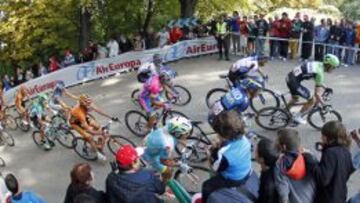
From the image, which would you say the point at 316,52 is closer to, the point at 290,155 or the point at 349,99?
the point at 349,99

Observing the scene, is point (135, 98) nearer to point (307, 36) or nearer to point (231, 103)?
point (231, 103)

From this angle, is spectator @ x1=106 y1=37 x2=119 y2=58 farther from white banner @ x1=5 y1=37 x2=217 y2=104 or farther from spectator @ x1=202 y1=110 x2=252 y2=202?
spectator @ x1=202 y1=110 x2=252 y2=202

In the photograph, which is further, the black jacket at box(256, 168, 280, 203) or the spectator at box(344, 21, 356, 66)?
the spectator at box(344, 21, 356, 66)

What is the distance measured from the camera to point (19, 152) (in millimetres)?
15086

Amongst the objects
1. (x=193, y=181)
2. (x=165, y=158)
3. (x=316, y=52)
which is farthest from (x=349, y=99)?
(x=165, y=158)

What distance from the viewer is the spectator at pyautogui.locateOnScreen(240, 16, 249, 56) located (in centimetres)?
2053

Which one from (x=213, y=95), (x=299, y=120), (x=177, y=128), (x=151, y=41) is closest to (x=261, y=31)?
(x=151, y=41)

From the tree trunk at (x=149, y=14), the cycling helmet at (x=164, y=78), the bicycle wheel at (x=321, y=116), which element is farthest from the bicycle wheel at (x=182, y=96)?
the tree trunk at (x=149, y=14)

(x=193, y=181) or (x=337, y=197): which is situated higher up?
(x=337, y=197)

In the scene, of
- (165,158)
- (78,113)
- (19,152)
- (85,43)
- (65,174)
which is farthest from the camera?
(85,43)

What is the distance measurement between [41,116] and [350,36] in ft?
33.2

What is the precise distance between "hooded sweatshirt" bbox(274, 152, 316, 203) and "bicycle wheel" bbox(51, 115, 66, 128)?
924 centimetres

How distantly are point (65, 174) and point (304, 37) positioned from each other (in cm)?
1002

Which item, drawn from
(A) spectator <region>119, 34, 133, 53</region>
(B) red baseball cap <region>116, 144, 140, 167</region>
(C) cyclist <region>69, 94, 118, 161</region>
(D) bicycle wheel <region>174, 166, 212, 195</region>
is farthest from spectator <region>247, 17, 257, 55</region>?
(B) red baseball cap <region>116, 144, 140, 167</region>
